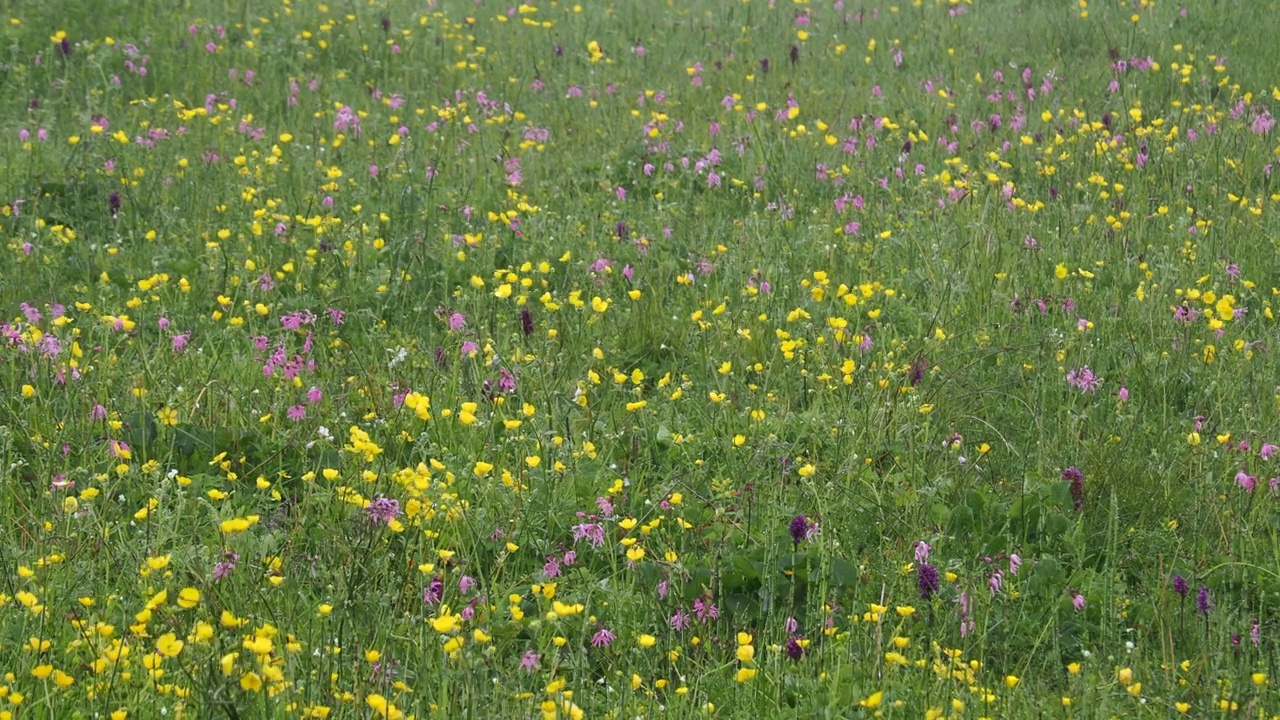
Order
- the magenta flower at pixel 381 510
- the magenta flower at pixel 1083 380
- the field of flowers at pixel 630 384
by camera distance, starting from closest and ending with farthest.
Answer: the field of flowers at pixel 630 384 → the magenta flower at pixel 381 510 → the magenta flower at pixel 1083 380

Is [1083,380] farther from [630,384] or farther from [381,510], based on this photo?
[381,510]

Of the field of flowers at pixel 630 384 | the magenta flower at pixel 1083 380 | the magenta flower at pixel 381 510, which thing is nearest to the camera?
the field of flowers at pixel 630 384

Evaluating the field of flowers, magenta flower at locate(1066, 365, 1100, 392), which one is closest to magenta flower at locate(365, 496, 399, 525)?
the field of flowers

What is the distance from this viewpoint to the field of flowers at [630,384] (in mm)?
2709

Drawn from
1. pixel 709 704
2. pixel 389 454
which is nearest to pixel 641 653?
pixel 709 704

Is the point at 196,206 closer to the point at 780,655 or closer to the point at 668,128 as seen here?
the point at 668,128

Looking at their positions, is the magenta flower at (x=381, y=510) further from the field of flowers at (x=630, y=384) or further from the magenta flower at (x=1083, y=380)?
the magenta flower at (x=1083, y=380)

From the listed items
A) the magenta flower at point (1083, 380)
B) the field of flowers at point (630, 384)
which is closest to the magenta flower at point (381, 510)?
the field of flowers at point (630, 384)

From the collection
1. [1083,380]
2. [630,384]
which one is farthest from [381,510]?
[1083,380]

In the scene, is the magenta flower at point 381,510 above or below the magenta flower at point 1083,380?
above

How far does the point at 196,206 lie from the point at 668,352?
230 centimetres

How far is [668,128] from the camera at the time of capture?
6.81 m

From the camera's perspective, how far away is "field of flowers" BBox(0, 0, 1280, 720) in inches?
107

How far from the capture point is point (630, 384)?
4.43 meters
